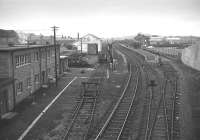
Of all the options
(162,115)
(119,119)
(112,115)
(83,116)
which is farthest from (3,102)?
(162,115)

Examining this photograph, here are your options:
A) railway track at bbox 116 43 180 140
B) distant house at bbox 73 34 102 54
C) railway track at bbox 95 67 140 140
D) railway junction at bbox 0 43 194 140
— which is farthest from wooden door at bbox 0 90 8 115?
distant house at bbox 73 34 102 54

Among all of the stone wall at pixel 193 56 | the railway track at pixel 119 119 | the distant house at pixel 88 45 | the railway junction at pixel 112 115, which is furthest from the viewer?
the distant house at pixel 88 45

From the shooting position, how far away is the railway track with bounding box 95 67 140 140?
50.9 feet

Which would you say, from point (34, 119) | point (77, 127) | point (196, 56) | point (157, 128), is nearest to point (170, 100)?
point (157, 128)

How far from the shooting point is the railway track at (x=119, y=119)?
15523 millimetres

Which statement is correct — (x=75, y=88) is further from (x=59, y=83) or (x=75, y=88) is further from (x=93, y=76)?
(x=93, y=76)

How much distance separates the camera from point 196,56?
42.2 m

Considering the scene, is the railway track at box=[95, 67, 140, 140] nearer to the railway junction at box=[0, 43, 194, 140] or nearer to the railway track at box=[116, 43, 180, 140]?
the railway junction at box=[0, 43, 194, 140]

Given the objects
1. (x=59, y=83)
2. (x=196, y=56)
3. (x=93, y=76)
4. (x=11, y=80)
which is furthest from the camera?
(x=196, y=56)

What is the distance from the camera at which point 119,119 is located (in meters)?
18.8

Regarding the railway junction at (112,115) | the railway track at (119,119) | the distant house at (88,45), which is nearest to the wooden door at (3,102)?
the railway junction at (112,115)

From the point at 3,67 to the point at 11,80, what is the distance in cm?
131

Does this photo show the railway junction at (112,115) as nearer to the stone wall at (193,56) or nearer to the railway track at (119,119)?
the railway track at (119,119)

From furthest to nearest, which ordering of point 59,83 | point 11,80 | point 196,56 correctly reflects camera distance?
1. point 196,56
2. point 59,83
3. point 11,80
